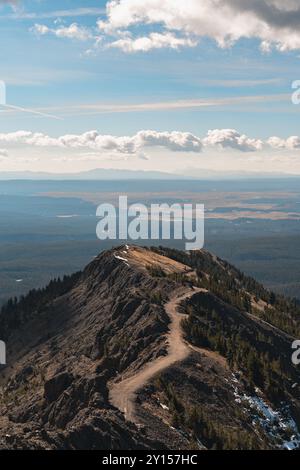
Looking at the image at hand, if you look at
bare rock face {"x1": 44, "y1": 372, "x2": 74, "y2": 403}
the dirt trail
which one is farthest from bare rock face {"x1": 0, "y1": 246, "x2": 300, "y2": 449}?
the dirt trail

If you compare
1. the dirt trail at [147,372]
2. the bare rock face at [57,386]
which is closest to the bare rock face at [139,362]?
the bare rock face at [57,386]

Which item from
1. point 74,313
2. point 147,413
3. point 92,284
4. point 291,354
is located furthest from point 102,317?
point 147,413

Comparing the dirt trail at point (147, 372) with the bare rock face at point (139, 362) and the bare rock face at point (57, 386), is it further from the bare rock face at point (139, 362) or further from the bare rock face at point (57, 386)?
the bare rock face at point (57, 386)

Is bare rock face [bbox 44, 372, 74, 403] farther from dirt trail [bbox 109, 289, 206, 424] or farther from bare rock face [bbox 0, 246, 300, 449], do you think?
dirt trail [bbox 109, 289, 206, 424]

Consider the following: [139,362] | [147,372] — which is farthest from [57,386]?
[147,372]

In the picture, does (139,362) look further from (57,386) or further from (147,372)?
(57,386)
